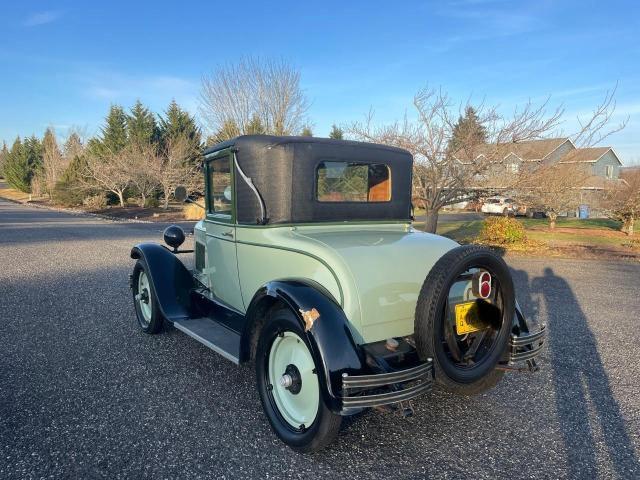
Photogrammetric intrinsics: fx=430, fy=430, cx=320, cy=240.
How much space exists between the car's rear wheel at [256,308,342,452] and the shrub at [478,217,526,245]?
35.8ft

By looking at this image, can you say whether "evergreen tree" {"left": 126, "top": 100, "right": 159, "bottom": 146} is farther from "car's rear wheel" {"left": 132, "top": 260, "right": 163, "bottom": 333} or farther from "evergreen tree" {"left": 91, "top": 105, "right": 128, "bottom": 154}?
"car's rear wheel" {"left": 132, "top": 260, "right": 163, "bottom": 333}

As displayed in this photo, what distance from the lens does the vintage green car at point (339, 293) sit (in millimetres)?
2496

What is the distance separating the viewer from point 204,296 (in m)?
4.22

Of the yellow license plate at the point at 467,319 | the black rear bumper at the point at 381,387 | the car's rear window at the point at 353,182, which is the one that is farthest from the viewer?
the car's rear window at the point at 353,182

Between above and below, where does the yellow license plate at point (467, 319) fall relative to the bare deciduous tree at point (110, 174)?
below

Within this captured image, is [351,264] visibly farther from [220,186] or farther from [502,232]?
[502,232]

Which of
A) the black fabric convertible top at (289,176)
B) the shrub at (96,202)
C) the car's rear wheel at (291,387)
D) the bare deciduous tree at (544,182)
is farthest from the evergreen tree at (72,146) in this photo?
the car's rear wheel at (291,387)

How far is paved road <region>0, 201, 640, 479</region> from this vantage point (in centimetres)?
251

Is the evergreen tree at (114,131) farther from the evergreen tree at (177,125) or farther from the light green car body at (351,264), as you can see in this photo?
the light green car body at (351,264)

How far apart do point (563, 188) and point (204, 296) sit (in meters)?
10.8

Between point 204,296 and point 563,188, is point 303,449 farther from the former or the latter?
point 563,188

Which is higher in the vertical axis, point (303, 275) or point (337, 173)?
point (337, 173)

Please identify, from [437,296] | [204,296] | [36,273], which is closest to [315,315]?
[437,296]

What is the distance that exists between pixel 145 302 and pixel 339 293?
3.14 meters
